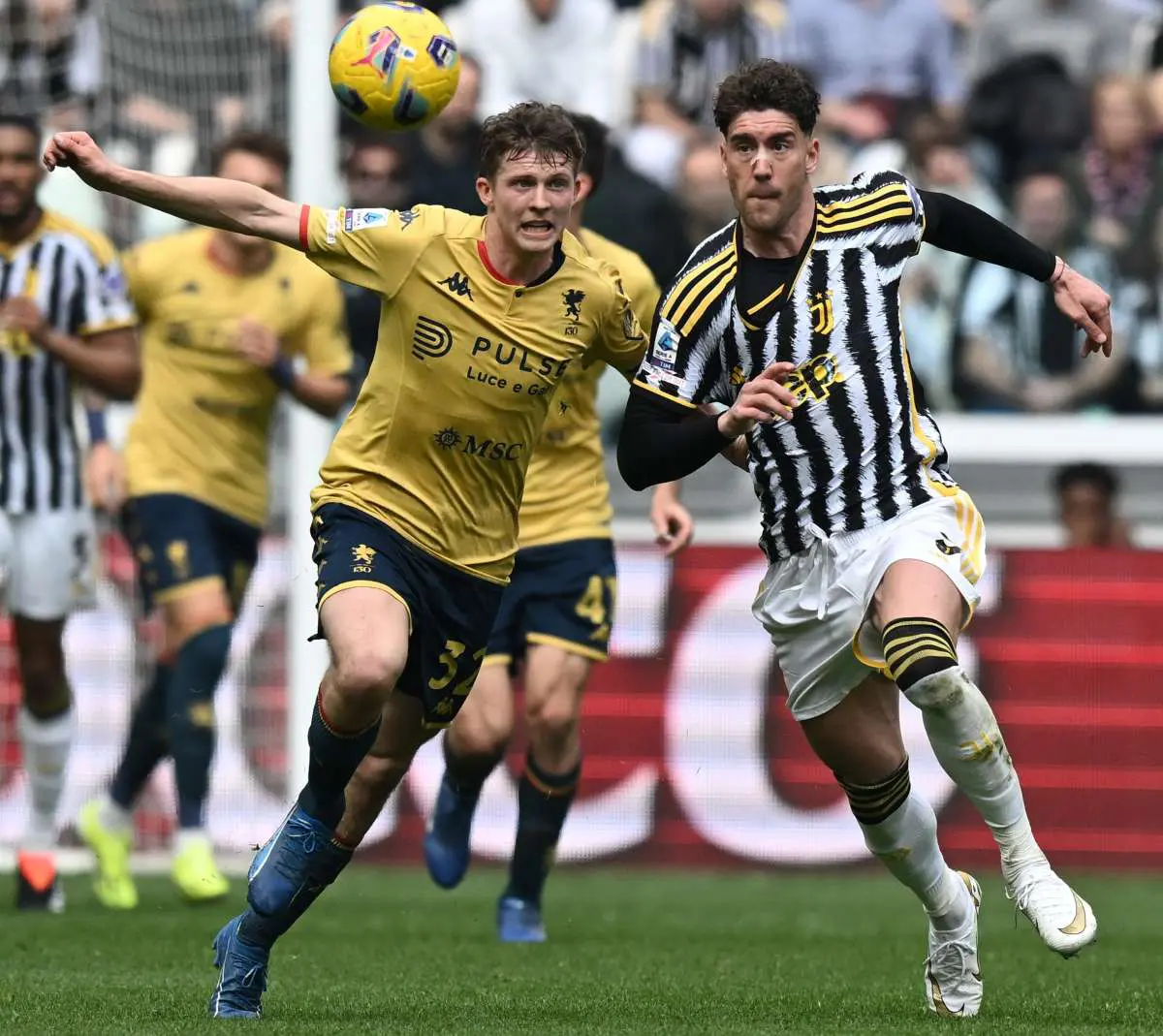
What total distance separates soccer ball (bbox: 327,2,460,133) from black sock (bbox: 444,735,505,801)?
2.53 m

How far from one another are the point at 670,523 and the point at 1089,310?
6.06ft

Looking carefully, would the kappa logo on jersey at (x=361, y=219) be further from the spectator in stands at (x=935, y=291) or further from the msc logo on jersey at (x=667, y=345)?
the spectator in stands at (x=935, y=291)

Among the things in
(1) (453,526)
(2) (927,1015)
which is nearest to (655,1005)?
(2) (927,1015)

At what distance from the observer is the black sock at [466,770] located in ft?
28.9

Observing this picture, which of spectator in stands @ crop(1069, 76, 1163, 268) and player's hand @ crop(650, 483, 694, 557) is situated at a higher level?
spectator in stands @ crop(1069, 76, 1163, 268)

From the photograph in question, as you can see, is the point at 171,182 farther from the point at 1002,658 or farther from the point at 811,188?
the point at 1002,658

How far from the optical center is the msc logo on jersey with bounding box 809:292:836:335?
6.55m

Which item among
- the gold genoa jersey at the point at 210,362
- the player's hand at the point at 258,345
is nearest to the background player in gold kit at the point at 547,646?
the player's hand at the point at 258,345

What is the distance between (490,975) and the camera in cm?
738

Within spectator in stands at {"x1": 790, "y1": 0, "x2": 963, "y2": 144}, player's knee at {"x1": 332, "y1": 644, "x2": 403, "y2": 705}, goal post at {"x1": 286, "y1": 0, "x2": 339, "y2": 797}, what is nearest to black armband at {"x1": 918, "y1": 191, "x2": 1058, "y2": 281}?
player's knee at {"x1": 332, "y1": 644, "x2": 403, "y2": 705}

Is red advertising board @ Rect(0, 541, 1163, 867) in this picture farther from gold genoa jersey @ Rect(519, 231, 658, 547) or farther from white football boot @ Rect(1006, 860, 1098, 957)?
white football boot @ Rect(1006, 860, 1098, 957)

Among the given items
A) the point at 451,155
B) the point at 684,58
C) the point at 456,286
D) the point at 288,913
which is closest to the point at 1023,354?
the point at 684,58

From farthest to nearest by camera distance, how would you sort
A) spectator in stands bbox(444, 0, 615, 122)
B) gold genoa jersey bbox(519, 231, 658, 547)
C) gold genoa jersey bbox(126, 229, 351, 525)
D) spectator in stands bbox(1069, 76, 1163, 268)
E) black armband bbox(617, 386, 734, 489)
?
spectator in stands bbox(444, 0, 615, 122)
spectator in stands bbox(1069, 76, 1163, 268)
gold genoa jersey bbox(126, 229, 351, 525)
gold genoa jersey bbox(519, 231, 658, 547)
black armband bbox(617, 386, 734, 489)

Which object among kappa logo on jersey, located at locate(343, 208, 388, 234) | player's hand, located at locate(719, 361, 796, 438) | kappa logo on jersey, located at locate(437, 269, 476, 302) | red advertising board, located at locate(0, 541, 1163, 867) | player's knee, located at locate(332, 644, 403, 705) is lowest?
red advertising board, located at locate(0, 541, 1163, 867)
